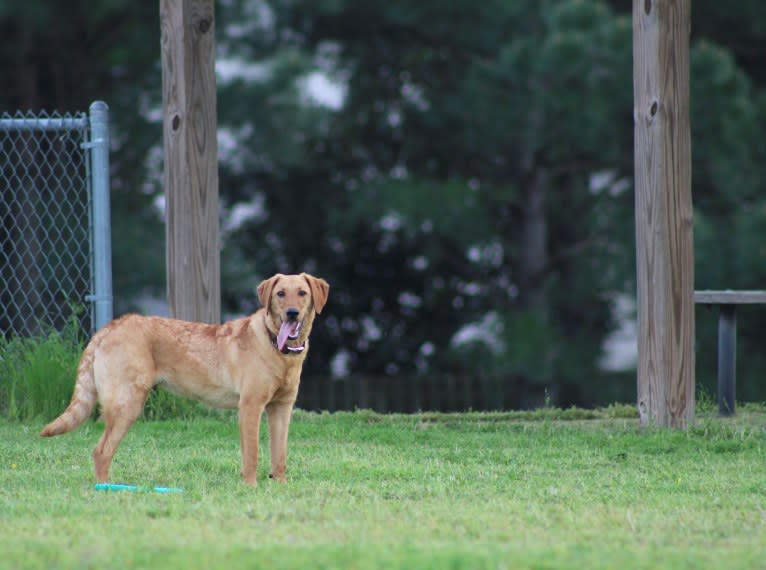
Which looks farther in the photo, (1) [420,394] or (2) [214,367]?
(1) [420,394]

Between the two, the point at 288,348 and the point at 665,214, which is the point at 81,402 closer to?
the point at 288,348

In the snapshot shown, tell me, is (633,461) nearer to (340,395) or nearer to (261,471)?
(261,471)

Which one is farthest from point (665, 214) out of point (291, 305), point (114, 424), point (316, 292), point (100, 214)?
point (100, 214)

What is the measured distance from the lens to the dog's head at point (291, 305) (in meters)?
5.60

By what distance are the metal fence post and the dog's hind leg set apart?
2329 millimetres

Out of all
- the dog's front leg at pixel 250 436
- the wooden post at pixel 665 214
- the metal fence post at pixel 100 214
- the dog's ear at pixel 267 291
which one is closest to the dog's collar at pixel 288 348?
the dog's ear at pixel 267 291

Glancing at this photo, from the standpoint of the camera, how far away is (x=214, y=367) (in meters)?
5.83

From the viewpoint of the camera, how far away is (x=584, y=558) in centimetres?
395

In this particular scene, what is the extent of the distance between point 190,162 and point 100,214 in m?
0.71

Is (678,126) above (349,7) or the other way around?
the other way around

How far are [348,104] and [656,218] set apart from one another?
1057 cm

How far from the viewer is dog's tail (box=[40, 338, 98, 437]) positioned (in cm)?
556

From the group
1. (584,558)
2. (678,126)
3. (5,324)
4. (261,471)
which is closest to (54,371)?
(261,471)

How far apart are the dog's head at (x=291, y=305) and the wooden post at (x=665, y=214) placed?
225 centimetres
